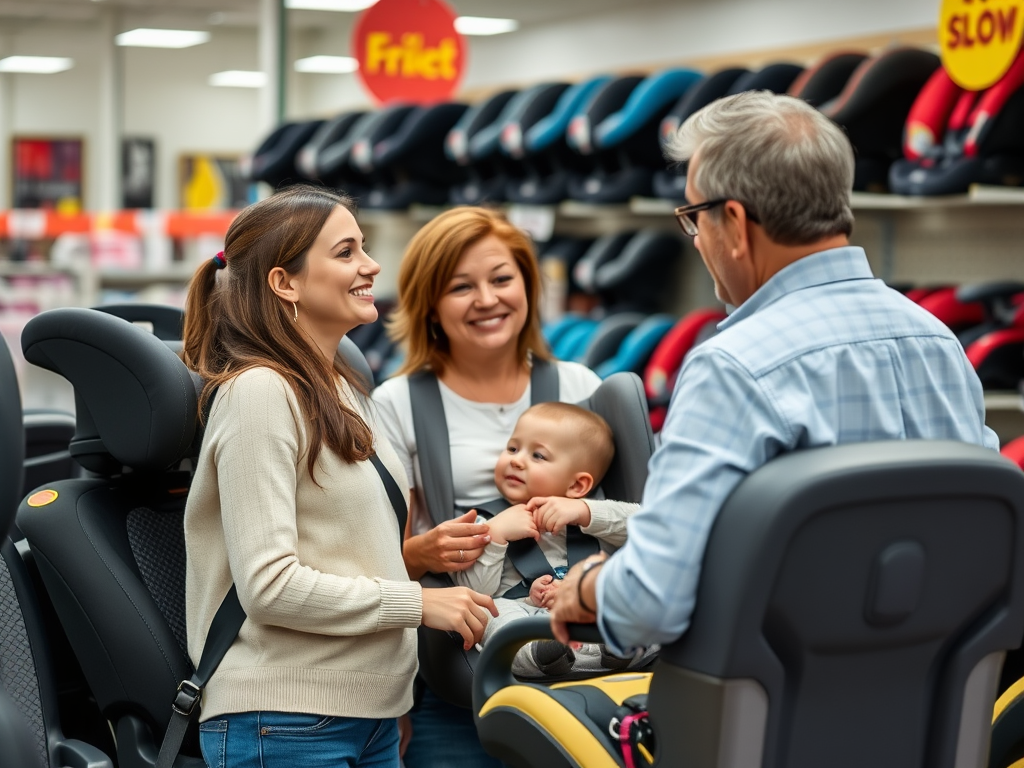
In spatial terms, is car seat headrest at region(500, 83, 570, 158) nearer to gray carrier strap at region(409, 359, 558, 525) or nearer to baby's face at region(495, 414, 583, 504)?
gray carrier strap at region(409, 359, 558, 525)

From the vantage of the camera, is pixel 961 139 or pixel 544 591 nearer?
pixel 544 591

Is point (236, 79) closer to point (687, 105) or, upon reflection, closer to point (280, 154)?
point (280, 154)

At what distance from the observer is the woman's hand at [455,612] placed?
77.5 inches

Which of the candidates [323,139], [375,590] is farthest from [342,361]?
[323,139]

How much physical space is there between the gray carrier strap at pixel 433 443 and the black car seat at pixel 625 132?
231 centimetres

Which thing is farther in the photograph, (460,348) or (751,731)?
(460,348)

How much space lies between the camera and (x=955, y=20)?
338cm

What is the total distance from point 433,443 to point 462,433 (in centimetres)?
8

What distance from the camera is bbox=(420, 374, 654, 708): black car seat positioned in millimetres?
2291

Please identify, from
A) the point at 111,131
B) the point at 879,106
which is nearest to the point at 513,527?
the point at 879,106

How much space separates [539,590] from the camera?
2189 millimetres

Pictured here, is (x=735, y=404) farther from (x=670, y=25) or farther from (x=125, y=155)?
(x=125, y=155)

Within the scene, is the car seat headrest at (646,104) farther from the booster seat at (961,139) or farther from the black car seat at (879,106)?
the booster seat at (961,139)

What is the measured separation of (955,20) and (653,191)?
5.20ft
